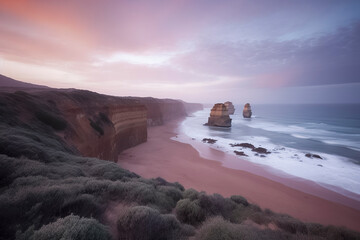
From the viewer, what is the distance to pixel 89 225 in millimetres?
2658

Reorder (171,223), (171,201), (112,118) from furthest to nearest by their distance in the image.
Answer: (112,118), (171,201), (171,223)

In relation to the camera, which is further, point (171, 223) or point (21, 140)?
point (21, 140)

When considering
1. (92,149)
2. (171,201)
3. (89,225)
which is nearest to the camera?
(89,225)

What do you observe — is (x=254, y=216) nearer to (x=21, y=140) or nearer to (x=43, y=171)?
(x=43, y=171)

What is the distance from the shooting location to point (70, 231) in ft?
8.17

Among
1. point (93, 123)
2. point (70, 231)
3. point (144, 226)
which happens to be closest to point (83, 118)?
point (93, 123)

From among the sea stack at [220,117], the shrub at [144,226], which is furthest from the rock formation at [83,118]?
the sea stack at [220,117]

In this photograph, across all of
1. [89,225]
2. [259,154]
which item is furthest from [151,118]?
[89,225]

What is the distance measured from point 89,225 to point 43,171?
133 inches

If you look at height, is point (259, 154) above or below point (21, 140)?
below

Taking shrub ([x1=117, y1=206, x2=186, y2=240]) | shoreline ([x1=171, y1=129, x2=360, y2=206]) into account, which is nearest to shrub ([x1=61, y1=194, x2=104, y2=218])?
shrub ([x1=117, y1=206, x2=186, y2=240])

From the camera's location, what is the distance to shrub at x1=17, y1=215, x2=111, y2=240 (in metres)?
2.41

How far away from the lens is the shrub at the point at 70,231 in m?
2.41

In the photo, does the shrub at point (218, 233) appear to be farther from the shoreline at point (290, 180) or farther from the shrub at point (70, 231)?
the shoreline at point (290, 180)
